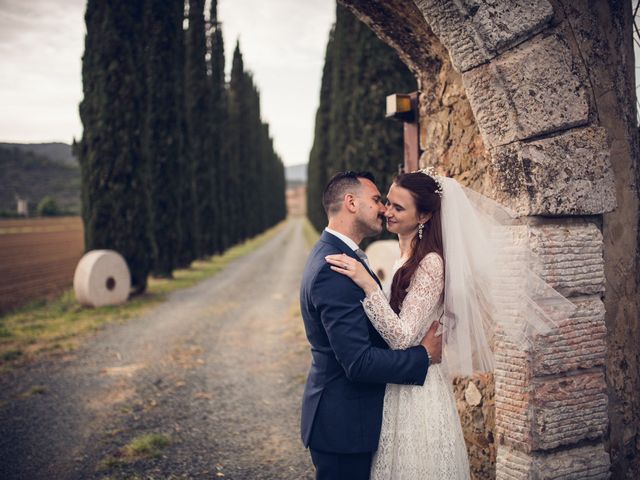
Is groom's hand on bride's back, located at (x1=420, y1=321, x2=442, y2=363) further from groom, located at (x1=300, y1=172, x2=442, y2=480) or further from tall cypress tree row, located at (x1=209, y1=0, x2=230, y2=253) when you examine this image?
tall cypress tree row, located at (x1=209, y1=0, x2=230, y2=253)

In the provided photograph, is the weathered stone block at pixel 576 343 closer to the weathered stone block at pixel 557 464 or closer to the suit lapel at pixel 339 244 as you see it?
the weathered stone block at pixel 557 464

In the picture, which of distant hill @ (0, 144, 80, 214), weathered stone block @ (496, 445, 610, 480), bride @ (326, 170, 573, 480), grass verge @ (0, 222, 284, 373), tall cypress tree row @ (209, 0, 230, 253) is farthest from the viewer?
distant hill @ (0, 144, 80, 214)

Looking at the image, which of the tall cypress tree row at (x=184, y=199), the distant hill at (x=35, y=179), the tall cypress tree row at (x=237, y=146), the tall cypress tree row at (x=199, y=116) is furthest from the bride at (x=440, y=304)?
the distant hill at (x=35, y=179)

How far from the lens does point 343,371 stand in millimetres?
2283

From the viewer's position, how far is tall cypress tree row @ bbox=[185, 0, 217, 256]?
19438mm

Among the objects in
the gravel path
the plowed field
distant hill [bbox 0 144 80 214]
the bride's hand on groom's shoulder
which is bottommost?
the gravel path

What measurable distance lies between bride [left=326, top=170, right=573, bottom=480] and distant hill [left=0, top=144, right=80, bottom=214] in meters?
76.4

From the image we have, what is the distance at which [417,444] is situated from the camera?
2350 mm

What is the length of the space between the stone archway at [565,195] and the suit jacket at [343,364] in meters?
1.05

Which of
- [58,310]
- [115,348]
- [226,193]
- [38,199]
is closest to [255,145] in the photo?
[226,193]

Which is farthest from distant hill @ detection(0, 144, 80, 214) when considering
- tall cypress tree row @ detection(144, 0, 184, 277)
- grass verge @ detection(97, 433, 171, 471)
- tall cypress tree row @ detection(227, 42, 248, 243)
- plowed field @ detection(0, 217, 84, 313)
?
grass verge @ detection(97, 433, 171, 471)

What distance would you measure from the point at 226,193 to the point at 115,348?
18.0m

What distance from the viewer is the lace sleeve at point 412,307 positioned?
2229 millimetres

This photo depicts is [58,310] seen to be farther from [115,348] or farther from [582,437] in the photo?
[582,437]
